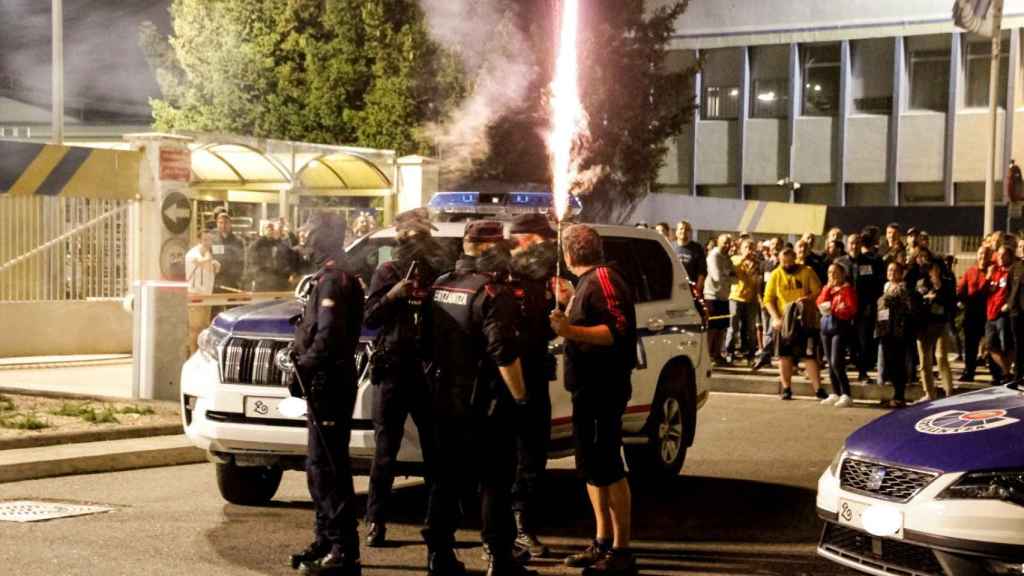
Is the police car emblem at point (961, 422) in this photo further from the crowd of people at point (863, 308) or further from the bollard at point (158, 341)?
the bollard at point (158, 341)

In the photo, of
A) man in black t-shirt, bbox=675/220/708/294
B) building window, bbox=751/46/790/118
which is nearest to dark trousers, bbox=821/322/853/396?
man in black t-shirt, bbox=675/220/708/294

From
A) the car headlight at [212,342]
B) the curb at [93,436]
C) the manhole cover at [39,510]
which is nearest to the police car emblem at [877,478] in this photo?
the car headlight at [212,342]

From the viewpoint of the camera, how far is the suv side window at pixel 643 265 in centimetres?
1105

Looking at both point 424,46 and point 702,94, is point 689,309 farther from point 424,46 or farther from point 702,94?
point 702,94

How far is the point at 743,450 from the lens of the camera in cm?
1302

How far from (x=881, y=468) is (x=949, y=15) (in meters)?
34.9

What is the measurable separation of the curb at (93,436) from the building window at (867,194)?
31658 mm

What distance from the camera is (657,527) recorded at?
372 inches

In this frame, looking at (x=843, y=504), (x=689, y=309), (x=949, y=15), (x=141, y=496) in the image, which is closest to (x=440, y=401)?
(x=843, y=504)

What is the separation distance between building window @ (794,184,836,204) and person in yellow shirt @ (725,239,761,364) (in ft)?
72.1

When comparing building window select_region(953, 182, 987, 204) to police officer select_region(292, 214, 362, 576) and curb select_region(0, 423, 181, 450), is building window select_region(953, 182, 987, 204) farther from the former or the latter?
police officer select_region(292, 214, 362, 576)

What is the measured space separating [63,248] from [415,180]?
714 cm

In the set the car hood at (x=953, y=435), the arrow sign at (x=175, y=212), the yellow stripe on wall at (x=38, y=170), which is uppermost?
the yellow stripe on wall at (x=38, y=170)

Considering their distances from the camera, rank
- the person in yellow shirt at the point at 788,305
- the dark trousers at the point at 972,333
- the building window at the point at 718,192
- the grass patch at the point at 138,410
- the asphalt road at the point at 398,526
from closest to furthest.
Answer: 1. the asphalt road at the point at 398,526
2. the grass patch at the point at 138,410
3. the person in yellow shirt at the point at 788,305
4. the dark trousers at the point at 972,333
5. the building window at the point at 718,192
